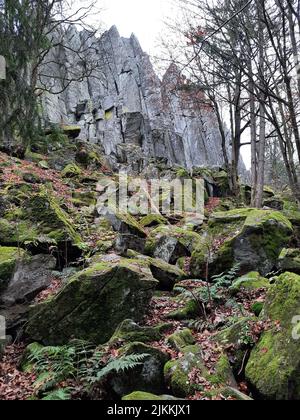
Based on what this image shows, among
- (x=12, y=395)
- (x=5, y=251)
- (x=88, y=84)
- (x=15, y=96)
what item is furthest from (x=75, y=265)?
(x=88, y=84)

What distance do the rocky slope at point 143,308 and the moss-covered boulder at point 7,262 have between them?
0.06 feet

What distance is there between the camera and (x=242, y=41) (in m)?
6.68

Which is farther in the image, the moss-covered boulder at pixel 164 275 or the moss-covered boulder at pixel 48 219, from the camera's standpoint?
the moss-covered boulder at pixel 48 219

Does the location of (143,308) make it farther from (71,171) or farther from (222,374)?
(71,171)

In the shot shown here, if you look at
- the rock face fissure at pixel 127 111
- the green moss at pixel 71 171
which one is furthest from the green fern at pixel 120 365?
the rock face fissure at pixel 127 111

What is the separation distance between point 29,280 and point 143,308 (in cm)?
206

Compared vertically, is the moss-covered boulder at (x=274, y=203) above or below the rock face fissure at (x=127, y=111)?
below

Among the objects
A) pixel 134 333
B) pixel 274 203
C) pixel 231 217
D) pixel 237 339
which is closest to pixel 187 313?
pixel 134 333

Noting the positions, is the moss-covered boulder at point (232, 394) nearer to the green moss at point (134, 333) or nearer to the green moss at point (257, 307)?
the green moss at point (134, 333)

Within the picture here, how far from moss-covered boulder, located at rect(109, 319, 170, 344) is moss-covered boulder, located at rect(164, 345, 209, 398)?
1.96 ft

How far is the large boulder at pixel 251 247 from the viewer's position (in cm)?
618

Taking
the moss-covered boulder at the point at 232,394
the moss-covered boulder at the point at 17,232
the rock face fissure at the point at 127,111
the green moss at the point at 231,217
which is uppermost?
the rock face fissure at the point at 127,111

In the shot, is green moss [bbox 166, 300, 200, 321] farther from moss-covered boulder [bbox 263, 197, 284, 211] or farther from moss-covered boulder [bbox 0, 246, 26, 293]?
moss-covered boulder [bbox 263, 197, 284, 211]

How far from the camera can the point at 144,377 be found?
145 inches
